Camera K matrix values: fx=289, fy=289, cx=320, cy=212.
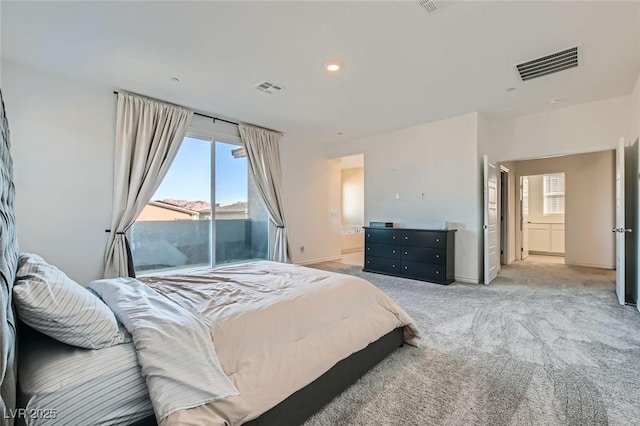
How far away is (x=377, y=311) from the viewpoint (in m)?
2.21

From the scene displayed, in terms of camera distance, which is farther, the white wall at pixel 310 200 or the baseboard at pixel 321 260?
the baseboard at pixel 321 260

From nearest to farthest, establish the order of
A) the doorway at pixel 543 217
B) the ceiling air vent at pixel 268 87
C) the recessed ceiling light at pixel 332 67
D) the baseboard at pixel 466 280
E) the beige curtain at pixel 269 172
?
the recessed ceiling light at pixel 332 67
the ceiling air vent at pixel 268 87
the baseboard at pixel 466 280
the beige curtain at pixel 269 172
the doorway at pixel 543 217

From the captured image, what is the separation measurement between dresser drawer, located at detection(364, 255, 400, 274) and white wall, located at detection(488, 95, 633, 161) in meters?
2.43

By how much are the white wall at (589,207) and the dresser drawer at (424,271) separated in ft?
12.0

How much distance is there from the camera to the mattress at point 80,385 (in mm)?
983

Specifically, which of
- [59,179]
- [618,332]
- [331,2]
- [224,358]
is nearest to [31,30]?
[59,179]

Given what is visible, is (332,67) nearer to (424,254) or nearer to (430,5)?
(430,5)

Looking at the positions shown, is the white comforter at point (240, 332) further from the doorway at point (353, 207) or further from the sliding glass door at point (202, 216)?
the doorway at point (353, 207)

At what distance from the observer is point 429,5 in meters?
2.19

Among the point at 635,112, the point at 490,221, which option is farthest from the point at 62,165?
the point at 635,112

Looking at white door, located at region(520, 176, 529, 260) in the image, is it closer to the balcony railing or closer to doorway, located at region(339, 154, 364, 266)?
doorway, located at region(339, 154, 364, 266)

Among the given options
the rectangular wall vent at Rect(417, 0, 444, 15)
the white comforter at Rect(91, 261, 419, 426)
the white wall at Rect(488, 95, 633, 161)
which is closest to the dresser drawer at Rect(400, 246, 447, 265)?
the white wall at Rect(488, 95, 633, 161)

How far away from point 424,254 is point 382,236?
0.86m

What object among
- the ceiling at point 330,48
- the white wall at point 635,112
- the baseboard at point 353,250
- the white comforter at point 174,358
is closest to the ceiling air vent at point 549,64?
the ceiling at point 330,48
